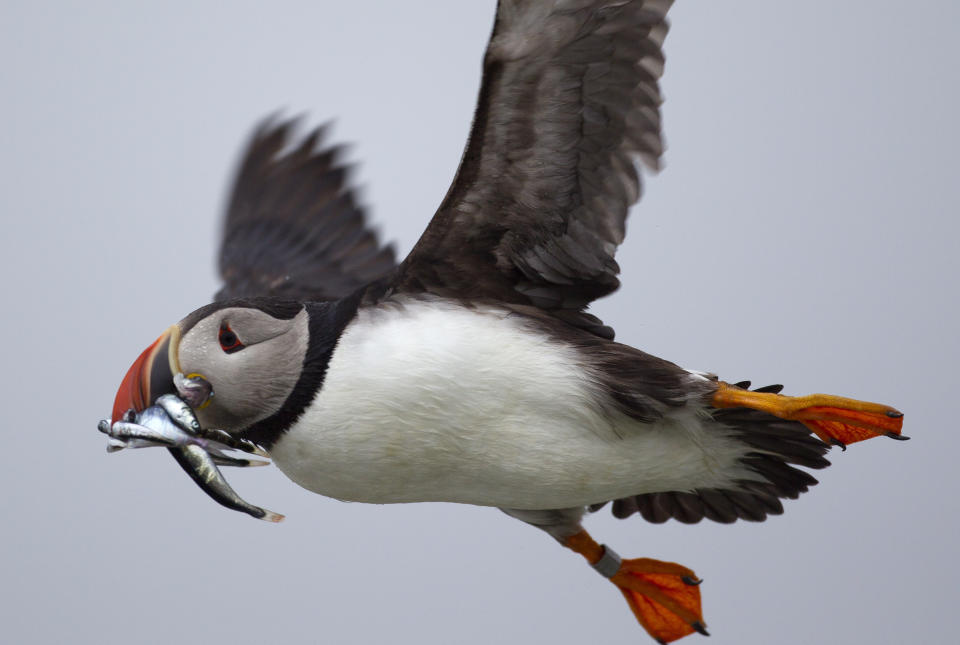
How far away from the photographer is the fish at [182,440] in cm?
242

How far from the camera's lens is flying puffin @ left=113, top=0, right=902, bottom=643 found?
2383 mm

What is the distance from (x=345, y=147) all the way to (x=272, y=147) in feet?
0.71

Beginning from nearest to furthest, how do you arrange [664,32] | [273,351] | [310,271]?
[664,32] < [273,351] < [310,271]

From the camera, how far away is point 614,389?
248 cm

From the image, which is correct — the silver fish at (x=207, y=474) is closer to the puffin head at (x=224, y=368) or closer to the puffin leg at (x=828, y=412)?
the puffin head at (x=224, y=368)

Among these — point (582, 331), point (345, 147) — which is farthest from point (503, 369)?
point (345, 147)

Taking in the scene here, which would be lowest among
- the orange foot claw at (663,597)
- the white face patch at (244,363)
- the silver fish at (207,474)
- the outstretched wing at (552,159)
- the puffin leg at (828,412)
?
the silver fish at (207,474)

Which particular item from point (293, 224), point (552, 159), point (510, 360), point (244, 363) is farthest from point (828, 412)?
point (293, 224)

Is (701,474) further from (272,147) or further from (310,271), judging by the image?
(272,147)

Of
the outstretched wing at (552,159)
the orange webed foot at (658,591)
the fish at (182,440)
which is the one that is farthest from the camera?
the orange webed foot at (658,591)

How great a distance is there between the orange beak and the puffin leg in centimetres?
118

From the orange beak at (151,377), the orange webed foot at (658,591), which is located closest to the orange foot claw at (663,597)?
the orange webed foot at (658,591)

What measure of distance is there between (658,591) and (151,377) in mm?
1448

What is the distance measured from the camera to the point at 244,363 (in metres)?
2.46
